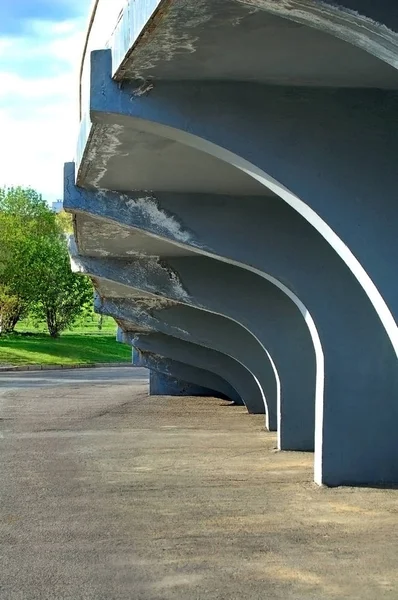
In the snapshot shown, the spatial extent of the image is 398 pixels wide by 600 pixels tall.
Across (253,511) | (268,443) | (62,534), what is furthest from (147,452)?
(62,534)

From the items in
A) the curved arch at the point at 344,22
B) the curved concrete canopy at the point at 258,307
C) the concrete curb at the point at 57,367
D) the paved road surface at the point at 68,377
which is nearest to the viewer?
the curved arch at the point at 344,22

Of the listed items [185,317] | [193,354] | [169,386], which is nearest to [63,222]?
[169,386]

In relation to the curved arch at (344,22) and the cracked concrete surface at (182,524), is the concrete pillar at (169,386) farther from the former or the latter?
the curved arch at (344,22)

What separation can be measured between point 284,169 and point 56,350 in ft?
123

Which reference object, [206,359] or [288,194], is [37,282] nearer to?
[206,359]

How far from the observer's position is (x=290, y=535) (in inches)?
318

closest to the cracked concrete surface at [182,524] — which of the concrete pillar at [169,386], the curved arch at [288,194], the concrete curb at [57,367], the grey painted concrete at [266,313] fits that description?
the grey painted concrete at [266,313]

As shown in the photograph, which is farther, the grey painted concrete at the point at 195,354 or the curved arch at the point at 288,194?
the grey painted concrete at the point at 195,354

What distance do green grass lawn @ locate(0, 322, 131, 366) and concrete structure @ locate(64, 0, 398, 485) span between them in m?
27.2

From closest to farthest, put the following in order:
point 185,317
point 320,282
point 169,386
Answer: point 320,282, point 185,317, point 169,386

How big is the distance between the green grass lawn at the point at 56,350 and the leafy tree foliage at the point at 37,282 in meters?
1.15

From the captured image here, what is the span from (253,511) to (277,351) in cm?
599

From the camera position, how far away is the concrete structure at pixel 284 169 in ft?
20.6

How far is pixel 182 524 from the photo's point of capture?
848 cm
